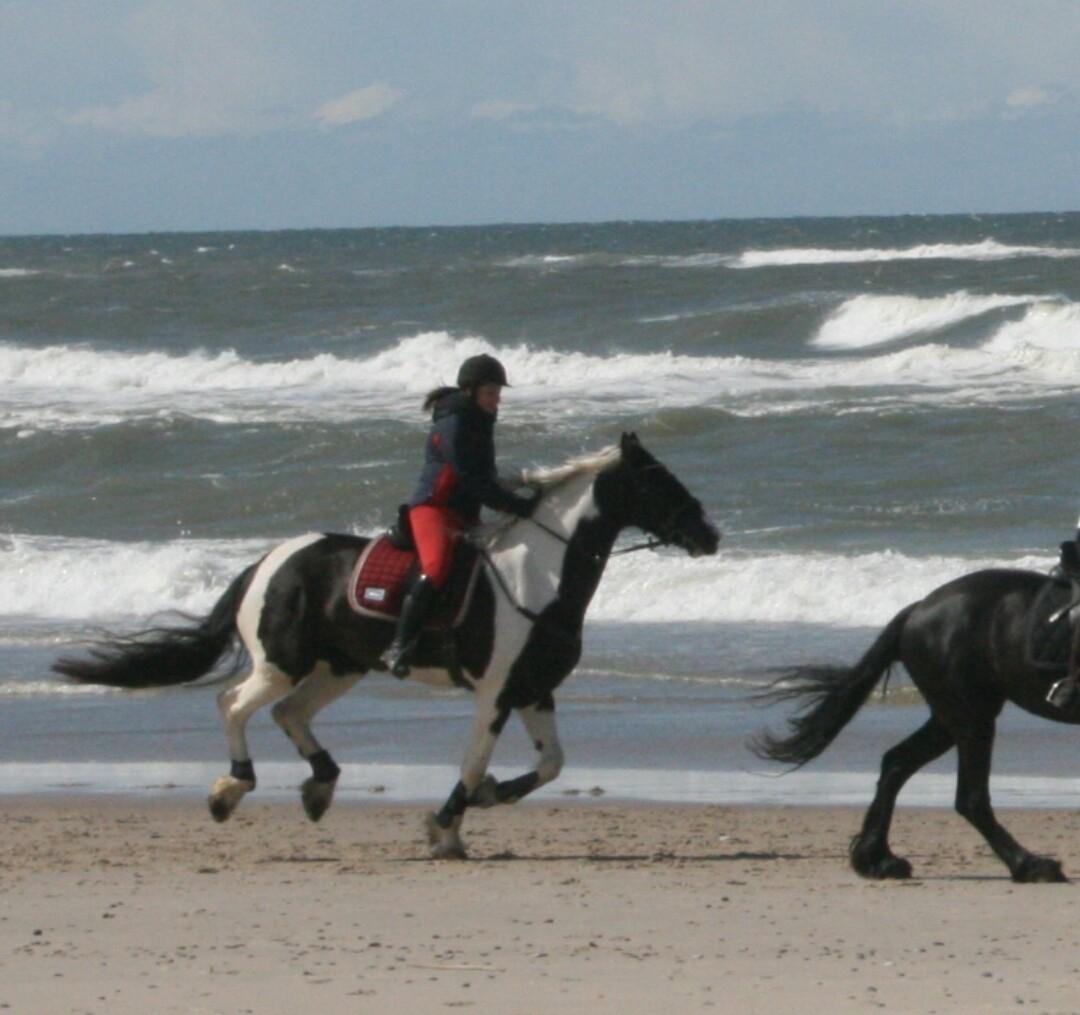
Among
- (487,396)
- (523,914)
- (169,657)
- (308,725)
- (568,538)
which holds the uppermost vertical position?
(487,396)

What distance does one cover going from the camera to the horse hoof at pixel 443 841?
827cm

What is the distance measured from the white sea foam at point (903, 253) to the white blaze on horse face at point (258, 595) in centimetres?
4971

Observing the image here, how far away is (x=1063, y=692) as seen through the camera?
753 cm

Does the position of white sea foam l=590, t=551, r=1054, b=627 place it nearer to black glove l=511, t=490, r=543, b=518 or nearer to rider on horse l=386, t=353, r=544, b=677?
black glove l=511, t=490, r=543, b=518

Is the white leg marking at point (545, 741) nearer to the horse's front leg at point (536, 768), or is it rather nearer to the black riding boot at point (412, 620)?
the horse's front leg at point (536, 768)

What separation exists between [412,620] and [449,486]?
52 centimetres

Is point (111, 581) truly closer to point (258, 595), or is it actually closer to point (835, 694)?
point (258, 595)

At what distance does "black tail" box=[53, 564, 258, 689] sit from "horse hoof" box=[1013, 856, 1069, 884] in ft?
10.5

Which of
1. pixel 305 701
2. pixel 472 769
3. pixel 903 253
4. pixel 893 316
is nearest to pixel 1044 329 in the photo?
pixel 893 316

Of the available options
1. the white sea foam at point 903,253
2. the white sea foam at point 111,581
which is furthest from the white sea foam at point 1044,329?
the white sea foam at point 903,253

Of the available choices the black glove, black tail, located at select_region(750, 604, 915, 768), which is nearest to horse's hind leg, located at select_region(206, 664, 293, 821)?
the black glove

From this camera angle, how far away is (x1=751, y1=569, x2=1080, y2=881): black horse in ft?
25.0

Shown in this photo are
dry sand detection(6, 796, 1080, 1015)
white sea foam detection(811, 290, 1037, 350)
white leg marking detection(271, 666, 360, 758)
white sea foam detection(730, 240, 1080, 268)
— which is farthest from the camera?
white sea foam detection(730, 240, 1080, 268)

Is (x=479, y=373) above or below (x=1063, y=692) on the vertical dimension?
above
